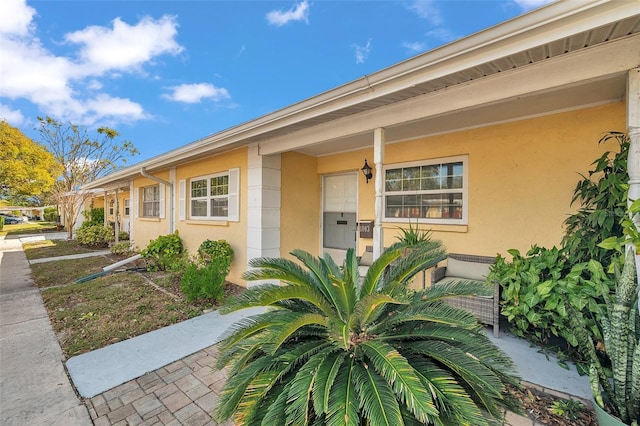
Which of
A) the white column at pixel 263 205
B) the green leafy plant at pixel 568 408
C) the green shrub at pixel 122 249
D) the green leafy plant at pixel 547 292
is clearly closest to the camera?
the green leafy plant at pixel 568 408

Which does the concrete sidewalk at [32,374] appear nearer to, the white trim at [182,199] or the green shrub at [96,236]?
the white trim at [182,199]

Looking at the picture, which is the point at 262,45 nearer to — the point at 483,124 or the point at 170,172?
the point at 170,172

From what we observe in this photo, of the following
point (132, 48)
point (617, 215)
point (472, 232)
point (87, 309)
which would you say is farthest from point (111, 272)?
point (617, 215)

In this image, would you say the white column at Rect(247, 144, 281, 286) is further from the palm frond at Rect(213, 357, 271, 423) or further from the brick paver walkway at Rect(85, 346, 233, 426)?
the palm frond at Rect(213, 357, 271, 423)

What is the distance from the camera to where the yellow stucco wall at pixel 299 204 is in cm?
558

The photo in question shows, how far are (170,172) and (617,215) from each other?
8931 millimetres

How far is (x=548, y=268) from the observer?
294cm

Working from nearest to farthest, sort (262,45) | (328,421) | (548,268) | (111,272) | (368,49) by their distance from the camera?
(328,421), (548,268), (111,272), (368,49), (262,45)

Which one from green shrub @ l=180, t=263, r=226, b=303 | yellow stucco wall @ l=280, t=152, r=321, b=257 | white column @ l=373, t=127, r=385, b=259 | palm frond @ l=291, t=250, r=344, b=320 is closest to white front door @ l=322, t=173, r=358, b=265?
yellow stucco wall @ l=280, t=152, r=321, b=257

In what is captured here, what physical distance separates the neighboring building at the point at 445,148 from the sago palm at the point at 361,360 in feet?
6.43

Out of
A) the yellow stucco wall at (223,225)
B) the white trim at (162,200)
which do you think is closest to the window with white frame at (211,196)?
the yellow stucco wall at (223,225)

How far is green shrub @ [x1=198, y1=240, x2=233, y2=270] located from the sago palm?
162 inches

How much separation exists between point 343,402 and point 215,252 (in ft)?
16.4

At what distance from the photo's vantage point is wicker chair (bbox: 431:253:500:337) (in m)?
3.29
